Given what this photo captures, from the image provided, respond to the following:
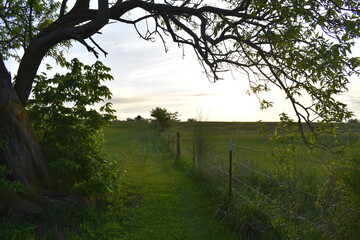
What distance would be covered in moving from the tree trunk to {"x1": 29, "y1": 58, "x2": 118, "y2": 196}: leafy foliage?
1.37 ft

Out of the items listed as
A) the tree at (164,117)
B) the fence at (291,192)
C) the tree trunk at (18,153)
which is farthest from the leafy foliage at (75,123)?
the tree at (164,117)

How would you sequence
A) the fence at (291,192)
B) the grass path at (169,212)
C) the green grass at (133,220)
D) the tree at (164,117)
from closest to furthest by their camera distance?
the fence at (291,192)
the green grass at (133,220)
the grass path at (169,212)
the tree at (164,117)

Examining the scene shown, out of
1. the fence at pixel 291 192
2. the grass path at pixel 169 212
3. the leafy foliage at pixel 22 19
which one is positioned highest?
the leafy foliage at pixel 22 19

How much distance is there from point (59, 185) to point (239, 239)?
4010 mm

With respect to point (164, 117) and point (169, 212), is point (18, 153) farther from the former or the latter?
point (164, 117)

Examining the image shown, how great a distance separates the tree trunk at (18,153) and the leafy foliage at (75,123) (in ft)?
1.37

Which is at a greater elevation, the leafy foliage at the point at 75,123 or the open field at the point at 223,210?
the leafy foliage at the point at 75,123

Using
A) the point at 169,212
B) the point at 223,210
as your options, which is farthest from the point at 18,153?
the point at 223,210

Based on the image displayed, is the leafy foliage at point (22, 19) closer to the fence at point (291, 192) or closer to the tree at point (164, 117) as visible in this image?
the fence at point (291, 192)

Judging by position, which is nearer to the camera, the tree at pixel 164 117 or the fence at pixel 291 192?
the fence at pixel 291 192

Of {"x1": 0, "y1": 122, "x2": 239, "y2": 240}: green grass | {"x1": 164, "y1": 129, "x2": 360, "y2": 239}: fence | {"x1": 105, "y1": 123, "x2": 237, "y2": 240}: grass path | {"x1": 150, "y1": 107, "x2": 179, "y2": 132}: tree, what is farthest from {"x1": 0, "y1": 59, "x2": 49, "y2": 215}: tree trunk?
{"x1": 150, "y1": 107, "x2": 179, "y2": 132}: tree

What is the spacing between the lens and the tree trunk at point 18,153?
5.29 meters

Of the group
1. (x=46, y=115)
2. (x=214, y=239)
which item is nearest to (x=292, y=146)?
(x=214, y=239)

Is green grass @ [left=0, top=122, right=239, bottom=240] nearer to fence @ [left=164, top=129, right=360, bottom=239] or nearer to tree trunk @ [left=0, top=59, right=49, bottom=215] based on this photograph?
tree trunk @ [left=0, top=59, right=49, bottom=215]
